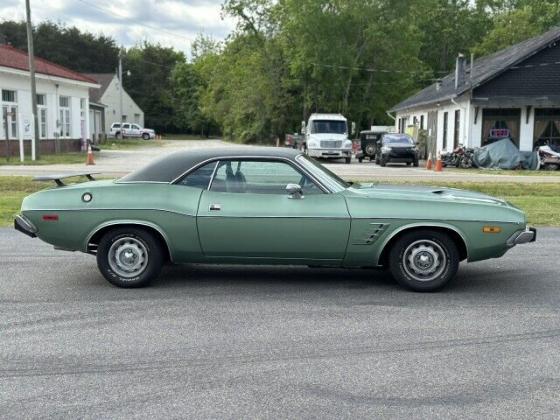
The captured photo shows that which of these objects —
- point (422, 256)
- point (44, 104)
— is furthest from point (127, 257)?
point (44, 104)

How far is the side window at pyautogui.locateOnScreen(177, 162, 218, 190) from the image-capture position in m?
6.14

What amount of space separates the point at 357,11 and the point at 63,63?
46.0m

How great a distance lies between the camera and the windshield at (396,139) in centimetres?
2862

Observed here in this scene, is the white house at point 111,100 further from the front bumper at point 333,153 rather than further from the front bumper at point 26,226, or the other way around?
the front bumper at point 26,226

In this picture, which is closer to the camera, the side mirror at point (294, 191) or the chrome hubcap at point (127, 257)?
the side mirror at point (294, 191)

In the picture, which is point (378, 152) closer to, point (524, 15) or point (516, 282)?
point (516, 282)

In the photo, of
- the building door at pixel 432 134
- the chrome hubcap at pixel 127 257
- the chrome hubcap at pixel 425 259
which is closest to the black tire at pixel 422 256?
the chrome hubcap at pixel 425 259

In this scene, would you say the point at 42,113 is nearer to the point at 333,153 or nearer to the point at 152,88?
the point at 333,153

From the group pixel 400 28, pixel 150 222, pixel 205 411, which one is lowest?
pixel 205 411

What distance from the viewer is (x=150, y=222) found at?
6016mm

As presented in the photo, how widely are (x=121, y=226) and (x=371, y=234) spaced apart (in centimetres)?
247

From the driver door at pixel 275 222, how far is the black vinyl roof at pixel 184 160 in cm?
25

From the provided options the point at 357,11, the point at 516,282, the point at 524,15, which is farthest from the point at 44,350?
the point at 524,15

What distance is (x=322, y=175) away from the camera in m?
6.20
